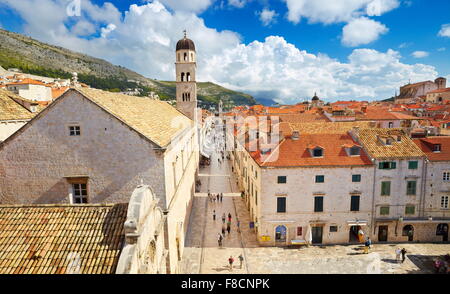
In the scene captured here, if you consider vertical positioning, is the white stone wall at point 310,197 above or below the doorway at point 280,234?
above

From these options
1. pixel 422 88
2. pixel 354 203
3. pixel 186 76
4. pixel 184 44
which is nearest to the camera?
pixel 354 203

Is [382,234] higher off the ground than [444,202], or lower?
lower

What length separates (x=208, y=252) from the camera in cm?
2486

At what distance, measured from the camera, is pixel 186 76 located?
150 ft

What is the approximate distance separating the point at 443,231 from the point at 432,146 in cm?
889

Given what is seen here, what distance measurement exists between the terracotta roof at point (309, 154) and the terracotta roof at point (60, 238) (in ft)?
56.3

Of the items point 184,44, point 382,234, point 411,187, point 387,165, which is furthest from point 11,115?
point 411,187

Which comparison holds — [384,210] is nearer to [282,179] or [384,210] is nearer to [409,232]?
[409,232]

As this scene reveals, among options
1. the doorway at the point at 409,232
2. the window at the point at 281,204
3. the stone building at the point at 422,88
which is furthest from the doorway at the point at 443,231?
the stone building at the point at 422,88

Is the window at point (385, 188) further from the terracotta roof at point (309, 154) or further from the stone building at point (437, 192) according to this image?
the stone building at point (437, 192)

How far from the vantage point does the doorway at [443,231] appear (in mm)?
27625

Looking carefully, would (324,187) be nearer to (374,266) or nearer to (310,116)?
(374,266)

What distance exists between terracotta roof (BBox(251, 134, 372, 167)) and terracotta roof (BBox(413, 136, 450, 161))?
6766mm

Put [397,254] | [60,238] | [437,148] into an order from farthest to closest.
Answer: [437,148]
[397,254]
[60,238]
